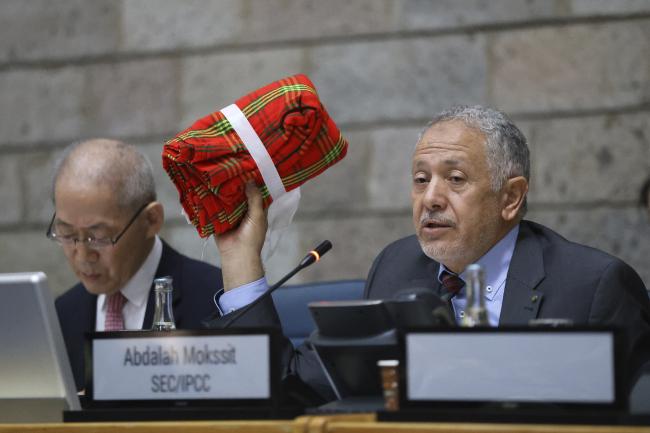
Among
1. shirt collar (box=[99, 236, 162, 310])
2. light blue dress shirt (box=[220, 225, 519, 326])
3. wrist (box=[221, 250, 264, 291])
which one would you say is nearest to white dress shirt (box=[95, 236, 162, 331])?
shirt collar (box=[99, 236, 162, 310])

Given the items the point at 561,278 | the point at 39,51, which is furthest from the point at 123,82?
the point at 561,278

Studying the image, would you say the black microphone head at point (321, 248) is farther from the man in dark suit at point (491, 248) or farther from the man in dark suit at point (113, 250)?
the man in dark suit at point (113, 250)

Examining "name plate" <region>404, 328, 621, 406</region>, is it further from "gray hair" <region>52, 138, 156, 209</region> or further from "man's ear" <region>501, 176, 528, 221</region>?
"gray hair" <region>52, 138, 156, 209</region>

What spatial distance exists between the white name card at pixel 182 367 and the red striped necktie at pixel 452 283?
3.07ft

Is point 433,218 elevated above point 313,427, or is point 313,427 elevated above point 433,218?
point 433,218

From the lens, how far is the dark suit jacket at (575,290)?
2.29 meters

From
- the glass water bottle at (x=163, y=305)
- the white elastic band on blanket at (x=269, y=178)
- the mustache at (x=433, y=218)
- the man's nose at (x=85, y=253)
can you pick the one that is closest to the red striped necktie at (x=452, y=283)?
the mustache at (x=433, y=218)

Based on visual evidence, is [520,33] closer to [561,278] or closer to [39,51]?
[561,278]

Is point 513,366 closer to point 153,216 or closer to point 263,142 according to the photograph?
point 263,142

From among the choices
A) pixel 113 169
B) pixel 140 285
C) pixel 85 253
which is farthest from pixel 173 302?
pixel 113 169

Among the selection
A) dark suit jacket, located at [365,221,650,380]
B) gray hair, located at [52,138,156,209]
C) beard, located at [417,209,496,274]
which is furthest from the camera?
gray hair, located at [52,138,156,209]

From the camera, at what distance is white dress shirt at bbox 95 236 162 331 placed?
321cm

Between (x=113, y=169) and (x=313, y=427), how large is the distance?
6.09 feet

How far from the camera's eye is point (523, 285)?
241 cm
